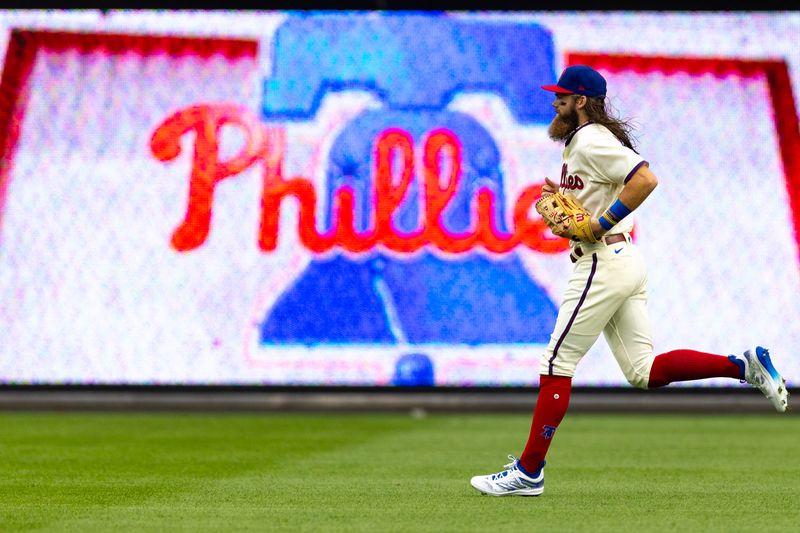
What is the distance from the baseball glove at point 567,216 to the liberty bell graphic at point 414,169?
21.5 ft

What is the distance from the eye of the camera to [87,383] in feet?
38.9

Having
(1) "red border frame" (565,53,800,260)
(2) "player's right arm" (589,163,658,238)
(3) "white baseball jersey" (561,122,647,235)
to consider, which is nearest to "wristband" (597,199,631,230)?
(2) "player's right arm" (589,163,658,238)

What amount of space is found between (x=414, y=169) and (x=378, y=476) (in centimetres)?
631

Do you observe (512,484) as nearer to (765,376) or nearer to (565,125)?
(765,376)

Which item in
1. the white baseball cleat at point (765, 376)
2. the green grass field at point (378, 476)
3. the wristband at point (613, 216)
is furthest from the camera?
the white baseball cleat at point (765, 376)

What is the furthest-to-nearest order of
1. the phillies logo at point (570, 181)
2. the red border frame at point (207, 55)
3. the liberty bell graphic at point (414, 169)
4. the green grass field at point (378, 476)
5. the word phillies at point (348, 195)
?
the red border frame at point (207, 55) < the word phillies at point (348, 195) < the liberty bell graphic at point (414, 169) < the phillies logo at point (570, 181) < the green grass field at point (378, 476)

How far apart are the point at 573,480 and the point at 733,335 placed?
20.8 ft

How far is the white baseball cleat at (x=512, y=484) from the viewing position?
5.07 meters

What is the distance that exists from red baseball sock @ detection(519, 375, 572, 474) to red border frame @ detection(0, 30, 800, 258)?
7.72 m

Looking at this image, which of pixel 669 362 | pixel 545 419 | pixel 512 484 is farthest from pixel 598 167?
pixel 512 484

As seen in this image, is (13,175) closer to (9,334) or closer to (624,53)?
(9,334)

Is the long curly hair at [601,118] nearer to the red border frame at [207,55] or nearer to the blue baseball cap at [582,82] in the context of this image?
the blue baseball cap at [582,82]

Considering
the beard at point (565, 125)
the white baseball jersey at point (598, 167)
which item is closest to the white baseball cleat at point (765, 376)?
the white baseball jersey at point (598, 167)

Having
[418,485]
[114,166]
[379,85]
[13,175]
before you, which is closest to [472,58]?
[379,85]
